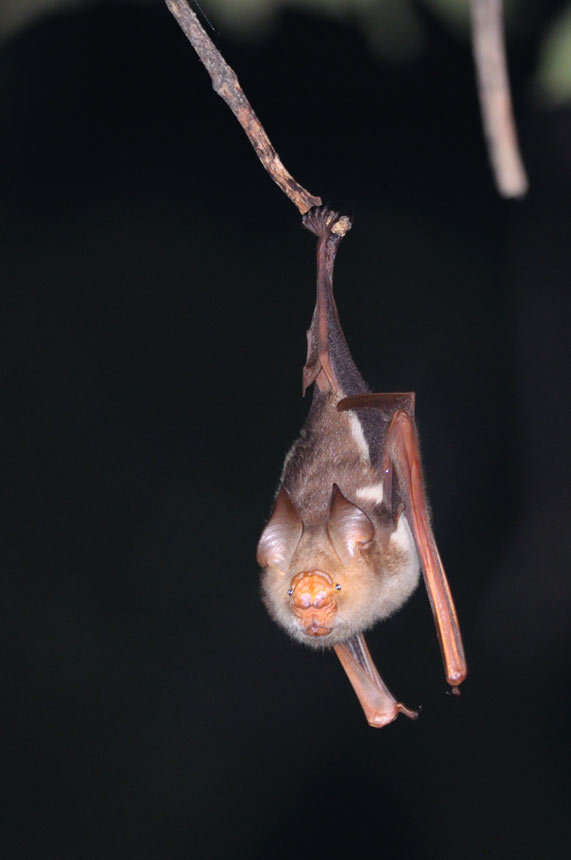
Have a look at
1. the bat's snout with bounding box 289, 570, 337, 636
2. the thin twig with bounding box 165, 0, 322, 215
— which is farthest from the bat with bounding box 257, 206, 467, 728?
the thin twig with bounding box 165, 0, 322, 215

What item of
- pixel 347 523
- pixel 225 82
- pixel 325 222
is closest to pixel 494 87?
pixel 225 82

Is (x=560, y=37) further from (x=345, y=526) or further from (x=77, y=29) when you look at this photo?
(x=77, y=29)

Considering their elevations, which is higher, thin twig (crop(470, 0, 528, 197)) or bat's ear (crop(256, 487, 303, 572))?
thin twig (crop(470, 0, 528, 197))

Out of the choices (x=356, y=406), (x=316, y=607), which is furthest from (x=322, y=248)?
(x=316, y=607)

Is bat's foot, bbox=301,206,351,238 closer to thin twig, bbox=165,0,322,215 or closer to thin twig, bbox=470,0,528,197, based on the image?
thin twig, bbox=165,0,322,215

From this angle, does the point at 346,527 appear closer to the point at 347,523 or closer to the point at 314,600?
the point at 347,523

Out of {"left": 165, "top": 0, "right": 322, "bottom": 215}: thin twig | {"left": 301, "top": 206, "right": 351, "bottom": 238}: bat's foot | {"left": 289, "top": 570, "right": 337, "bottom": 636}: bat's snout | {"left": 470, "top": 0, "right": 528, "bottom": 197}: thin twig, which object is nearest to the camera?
{"left": 470, "top": 0, "right": 528, "bottom": 197}: thin twig

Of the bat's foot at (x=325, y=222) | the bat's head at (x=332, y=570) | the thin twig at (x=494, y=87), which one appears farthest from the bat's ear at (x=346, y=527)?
the thin twig at (x=494, y=87)

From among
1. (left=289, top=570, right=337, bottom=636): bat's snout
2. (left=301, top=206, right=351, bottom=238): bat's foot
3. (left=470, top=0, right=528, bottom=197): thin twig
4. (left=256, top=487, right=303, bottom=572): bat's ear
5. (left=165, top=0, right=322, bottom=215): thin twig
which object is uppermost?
(left=165, top=0, right=322, bottom=215): thin twig
